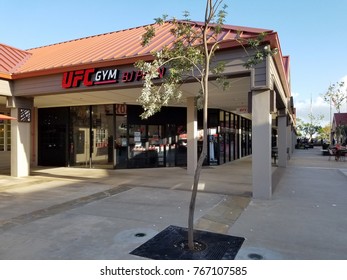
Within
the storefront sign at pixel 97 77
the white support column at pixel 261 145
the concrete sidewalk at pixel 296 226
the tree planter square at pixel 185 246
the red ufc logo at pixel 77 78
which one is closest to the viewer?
the tree planter square at pixel 185 246

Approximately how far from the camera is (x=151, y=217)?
19.5ft

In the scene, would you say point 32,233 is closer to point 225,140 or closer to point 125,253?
point 125,253

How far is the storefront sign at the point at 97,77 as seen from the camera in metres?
9.16

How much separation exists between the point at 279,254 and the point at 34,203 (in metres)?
5.75

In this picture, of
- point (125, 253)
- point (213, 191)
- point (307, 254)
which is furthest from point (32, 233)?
point (213, 191)

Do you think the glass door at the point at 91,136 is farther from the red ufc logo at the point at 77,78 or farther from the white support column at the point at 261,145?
the white support column at the point at 261,145

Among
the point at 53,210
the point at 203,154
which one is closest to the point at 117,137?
the point at 53,210

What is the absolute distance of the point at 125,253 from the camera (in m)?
4.12

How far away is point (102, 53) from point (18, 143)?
4.97 m

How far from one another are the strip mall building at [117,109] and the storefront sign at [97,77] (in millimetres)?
32

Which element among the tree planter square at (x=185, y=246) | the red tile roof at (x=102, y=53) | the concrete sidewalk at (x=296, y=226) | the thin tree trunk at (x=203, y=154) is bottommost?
the concrete sidewalk at (x=296, y=226)

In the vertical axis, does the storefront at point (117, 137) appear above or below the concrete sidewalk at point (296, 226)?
above

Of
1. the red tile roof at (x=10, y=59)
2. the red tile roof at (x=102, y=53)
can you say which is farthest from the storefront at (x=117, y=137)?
the red tile roof at (x=10, y=59)

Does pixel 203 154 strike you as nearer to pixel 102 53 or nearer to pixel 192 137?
pixel 102 53
